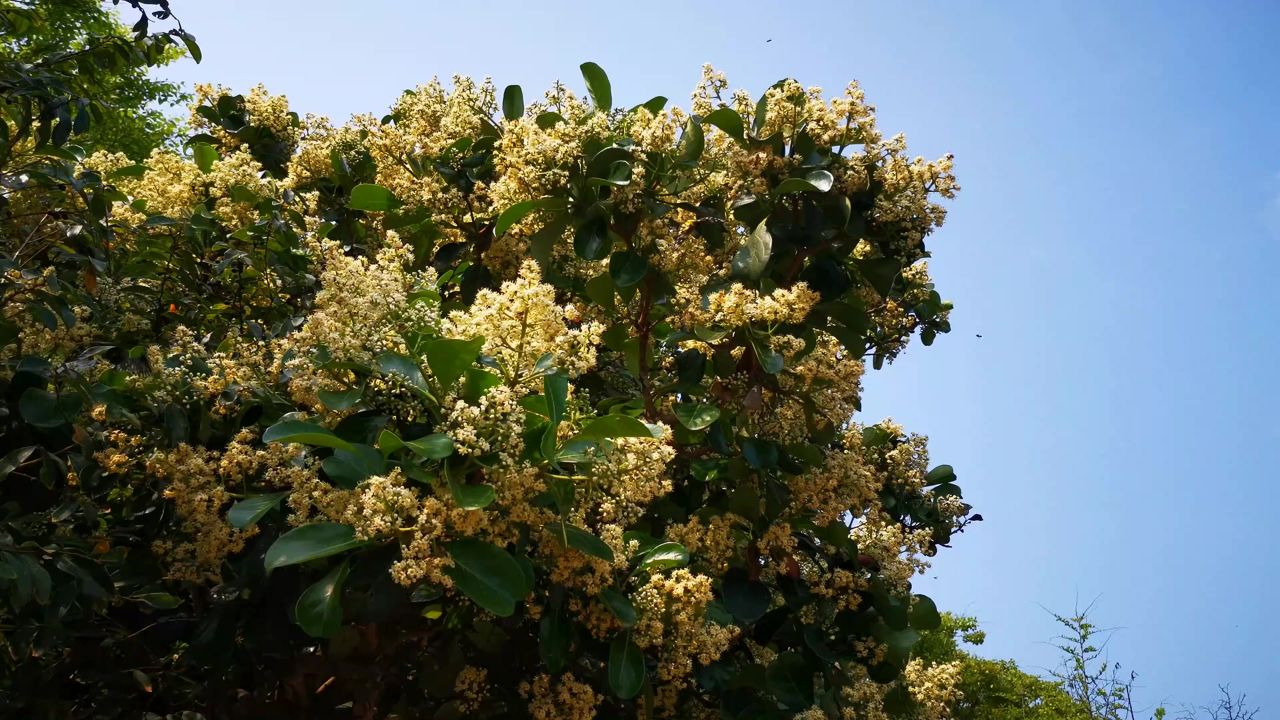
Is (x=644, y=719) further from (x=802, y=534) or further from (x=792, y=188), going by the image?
(x=792, y=188)

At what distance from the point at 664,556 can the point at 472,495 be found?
631 mm

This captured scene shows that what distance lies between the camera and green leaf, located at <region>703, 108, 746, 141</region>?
10.3 feet

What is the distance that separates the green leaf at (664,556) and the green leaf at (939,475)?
90.9 inches

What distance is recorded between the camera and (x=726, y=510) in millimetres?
3424

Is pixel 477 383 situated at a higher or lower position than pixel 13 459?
higher

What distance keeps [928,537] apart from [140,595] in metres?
2.38

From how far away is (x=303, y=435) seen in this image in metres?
2.10

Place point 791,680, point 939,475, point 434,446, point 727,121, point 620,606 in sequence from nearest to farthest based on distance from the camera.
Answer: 1. point 434,446
2. point 620,606
3. point 727,121
4. point 791,680
5. point 939,475

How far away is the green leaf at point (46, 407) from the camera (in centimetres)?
289

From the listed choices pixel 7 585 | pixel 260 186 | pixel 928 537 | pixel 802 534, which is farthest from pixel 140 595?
pixel 928 537

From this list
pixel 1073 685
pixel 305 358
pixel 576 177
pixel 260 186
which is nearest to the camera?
pixel 305 358

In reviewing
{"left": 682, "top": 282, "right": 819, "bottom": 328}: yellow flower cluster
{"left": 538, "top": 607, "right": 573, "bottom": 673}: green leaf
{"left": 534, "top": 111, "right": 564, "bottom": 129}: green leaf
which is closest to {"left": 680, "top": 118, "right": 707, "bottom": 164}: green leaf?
{"left": 682, "top": 282, "right": 819, "bottom": 328}: yellow flower cluster

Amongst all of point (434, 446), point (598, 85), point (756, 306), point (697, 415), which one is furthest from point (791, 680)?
point (598, 85)

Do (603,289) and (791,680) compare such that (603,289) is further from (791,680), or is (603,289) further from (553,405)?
(791,680)
